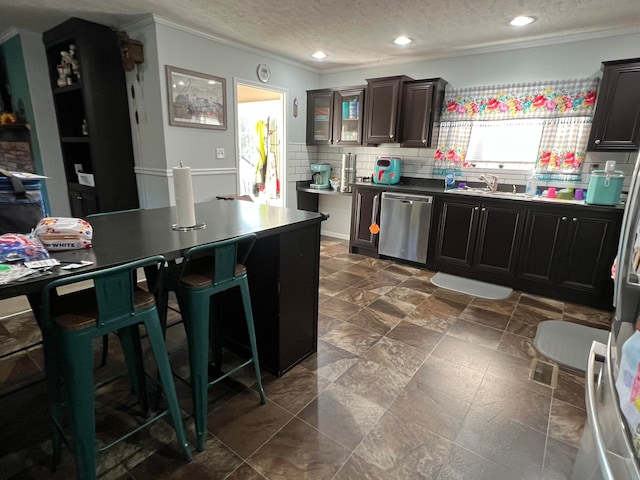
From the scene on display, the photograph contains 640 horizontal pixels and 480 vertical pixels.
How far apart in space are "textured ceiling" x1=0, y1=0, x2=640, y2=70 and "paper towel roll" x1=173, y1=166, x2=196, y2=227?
6.59 ft

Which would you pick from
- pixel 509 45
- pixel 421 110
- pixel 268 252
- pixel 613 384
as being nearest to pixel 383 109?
pixel 421 110

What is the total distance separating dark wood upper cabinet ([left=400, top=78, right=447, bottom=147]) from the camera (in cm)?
385

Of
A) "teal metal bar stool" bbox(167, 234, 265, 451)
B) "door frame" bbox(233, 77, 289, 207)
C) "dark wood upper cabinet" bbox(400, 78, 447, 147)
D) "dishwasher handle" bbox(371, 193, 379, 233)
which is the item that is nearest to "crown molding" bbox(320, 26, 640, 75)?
"dark wood upper cabinet" bbox(400, 78, 447, 147)

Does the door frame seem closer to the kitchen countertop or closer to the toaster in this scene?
the kitchen countertop

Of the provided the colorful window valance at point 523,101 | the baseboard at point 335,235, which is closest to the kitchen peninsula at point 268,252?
the colorful window valance at point 523,101

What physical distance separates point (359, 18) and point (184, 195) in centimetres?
243

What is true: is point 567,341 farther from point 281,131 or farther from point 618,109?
point 281,131

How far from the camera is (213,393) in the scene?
1898 millimetres

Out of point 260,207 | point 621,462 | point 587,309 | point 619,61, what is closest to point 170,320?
point 260,207

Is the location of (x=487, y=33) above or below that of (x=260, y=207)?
above

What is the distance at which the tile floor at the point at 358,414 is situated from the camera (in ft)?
4.83

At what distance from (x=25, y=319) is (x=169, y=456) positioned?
192 centimetres

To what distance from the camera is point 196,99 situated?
3.55 metres

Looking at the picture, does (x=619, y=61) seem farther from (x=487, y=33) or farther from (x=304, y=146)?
(x=304, y=146)
